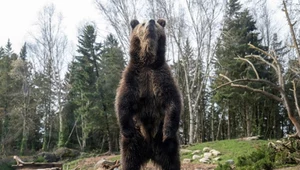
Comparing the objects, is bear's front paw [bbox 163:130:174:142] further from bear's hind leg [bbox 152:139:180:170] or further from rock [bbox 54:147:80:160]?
rock [bbox 54:147:80:160]

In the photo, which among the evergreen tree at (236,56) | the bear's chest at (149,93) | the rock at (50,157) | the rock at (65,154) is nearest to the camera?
the bear's chest at (149,93)

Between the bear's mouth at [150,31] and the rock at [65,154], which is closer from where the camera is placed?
the bear's mouth at [150,31]

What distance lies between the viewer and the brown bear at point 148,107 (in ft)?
12.5

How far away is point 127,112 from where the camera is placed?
387cm

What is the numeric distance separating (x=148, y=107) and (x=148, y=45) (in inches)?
30.9

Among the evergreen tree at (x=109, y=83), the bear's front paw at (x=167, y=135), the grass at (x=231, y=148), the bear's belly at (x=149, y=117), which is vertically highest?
the evergreen tree at (x=109, y=83)

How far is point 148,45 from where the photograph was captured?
4.02m

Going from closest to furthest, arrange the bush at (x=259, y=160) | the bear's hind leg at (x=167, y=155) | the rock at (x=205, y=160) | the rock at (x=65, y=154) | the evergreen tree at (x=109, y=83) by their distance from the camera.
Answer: the bear's hind leg at (x=167, y=155) < the bush at (x=259, y=160) < the rock at (x=205, y=160) < the rock at (x=65, y=154) < the evergreen tree at (x=109, y=83)

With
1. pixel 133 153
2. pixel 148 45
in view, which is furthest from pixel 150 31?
pixel 133 153

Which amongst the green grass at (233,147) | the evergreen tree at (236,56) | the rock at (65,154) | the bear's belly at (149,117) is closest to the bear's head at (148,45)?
the bear's belly at (149,117)

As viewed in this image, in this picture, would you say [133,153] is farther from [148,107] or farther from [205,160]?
[205,160]

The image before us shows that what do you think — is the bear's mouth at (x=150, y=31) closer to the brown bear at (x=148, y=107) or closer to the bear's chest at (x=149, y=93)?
the brown bear at (x=148, y=107)

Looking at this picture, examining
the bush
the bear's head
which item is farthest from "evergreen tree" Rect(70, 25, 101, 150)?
the bear's head

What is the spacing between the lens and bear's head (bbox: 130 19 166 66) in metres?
4.02
